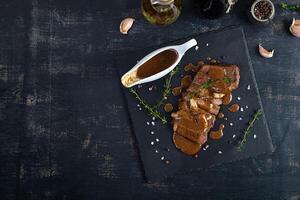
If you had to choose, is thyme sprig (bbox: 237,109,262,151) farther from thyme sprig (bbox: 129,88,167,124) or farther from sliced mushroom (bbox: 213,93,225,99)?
thyme sprig (bbox: 129,88,167,124)

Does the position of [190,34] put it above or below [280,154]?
above

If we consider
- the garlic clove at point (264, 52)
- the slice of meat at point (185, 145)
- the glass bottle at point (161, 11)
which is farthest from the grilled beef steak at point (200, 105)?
the glass bottle at point (161, 11)

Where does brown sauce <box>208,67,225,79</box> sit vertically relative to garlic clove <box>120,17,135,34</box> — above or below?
below

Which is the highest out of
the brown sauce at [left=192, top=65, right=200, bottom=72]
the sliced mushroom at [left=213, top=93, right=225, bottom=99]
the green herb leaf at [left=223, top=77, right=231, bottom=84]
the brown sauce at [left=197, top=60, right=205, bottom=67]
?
the brown sauce at [left=197, top=60, right=205, bottom=67]

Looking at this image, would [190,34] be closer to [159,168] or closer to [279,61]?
[279,61]

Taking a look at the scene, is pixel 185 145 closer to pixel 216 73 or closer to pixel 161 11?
pixel 216 73

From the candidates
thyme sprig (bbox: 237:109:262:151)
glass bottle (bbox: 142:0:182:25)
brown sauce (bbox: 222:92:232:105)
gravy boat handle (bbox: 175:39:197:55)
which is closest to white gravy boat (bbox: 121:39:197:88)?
gravy boat handle (bbox: 175:39:197:55)

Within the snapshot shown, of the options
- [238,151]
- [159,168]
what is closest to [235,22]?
[238,151]
